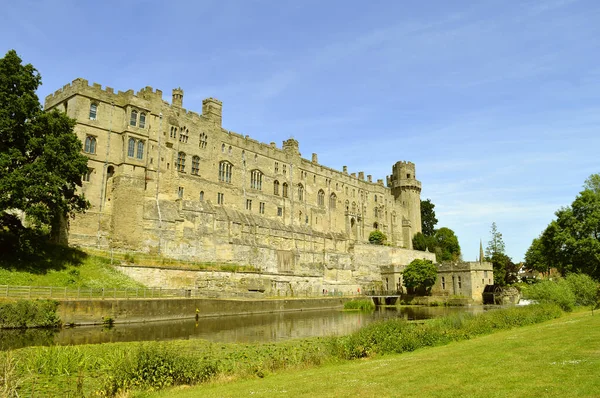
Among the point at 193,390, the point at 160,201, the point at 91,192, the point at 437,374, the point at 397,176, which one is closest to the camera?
the point at 437,374

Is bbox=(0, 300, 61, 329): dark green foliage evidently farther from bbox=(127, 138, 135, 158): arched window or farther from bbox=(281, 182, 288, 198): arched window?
bbox=(281, 182, 288, 198): arched window

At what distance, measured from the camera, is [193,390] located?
38.3ft

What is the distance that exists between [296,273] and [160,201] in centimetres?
1853

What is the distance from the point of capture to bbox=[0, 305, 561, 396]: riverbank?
39.8 feet

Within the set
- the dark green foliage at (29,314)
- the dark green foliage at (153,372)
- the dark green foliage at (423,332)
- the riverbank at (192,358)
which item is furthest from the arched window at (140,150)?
the dark green foliage at (153,372)

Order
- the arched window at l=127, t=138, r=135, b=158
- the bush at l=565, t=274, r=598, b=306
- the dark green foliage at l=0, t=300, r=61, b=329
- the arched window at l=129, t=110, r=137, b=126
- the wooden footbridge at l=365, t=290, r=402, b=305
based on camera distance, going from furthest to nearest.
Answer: the wooden footbridge at l=365, t=290, r=402, b=305, the arched window at l=129, t=110, r=137, b=126, the arched window at l=127, t=138, r=135, b=158, the bush at l=565, t=274, r=598, b=306, the dark green foliage at l=0, t=300, r=61, b=329

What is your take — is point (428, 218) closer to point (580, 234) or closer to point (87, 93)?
point (580, 234)

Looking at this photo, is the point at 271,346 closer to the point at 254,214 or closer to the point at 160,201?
the point at 160,201

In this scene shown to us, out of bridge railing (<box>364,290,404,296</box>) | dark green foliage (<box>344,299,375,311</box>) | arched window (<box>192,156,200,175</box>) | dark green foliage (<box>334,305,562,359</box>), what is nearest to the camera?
dark green foliage (<box>334,305,562,359</box>)

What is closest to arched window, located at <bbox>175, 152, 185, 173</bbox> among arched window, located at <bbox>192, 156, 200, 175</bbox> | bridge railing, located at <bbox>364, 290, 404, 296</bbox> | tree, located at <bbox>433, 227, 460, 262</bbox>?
arched window, located at <bbox>192, 156, 200, 175</bbox>

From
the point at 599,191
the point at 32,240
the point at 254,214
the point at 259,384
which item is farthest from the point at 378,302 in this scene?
the point at 259,384

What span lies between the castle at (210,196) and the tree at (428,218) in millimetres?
25491

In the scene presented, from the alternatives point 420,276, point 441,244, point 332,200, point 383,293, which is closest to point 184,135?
point 332,200

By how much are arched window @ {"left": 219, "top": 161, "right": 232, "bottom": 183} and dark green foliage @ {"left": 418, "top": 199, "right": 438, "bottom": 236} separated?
5876 cm
